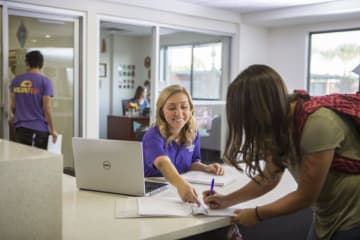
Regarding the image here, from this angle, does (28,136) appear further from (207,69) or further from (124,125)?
(207,69)

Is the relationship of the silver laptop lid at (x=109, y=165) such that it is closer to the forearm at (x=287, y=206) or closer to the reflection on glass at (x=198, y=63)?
the forearm at (x=287, y=206)

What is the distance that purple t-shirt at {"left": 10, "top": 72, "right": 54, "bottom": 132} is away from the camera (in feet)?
13.7

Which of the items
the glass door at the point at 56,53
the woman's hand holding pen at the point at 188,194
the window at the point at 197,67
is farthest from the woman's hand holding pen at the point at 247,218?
the window at the point at 197,67

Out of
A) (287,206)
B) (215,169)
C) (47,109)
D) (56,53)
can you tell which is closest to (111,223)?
(287,206)

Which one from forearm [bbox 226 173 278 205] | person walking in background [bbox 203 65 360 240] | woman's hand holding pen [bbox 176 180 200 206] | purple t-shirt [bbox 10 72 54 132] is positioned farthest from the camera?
purple t-shirt [bbox 10 72 54 132]

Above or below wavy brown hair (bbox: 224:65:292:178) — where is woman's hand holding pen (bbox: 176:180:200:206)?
below

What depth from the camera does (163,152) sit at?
207 centimetres

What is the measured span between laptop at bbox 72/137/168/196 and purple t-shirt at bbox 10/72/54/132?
253cm

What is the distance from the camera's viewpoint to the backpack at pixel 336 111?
4.00 feet

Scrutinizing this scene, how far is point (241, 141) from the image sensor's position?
49.3 inches

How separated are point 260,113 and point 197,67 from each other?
5.63 metres

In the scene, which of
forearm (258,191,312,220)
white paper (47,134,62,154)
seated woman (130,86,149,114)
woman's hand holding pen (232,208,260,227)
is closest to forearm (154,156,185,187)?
woman's hand holding pen (232,208,260,227)

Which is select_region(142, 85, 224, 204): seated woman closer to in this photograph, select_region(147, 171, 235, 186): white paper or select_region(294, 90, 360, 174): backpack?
select_region(147, 171, 235, 186): white paper

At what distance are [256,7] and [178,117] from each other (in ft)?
13.6
